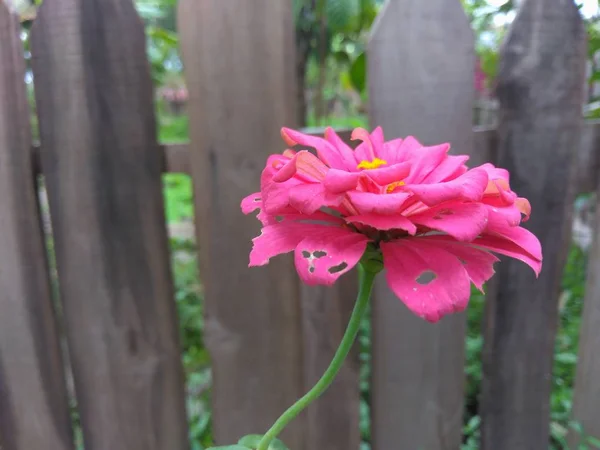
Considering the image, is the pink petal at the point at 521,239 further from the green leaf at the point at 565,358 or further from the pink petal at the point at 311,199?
the green leaf at the point at 565,358

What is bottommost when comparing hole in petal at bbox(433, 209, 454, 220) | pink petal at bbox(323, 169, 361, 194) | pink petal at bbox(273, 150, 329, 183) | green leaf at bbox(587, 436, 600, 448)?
green leaf at bbox(587, 436, 600, 448)

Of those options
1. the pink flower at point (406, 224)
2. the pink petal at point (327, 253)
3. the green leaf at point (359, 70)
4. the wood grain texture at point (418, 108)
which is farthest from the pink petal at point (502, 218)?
the green leaf at point (359, 70)

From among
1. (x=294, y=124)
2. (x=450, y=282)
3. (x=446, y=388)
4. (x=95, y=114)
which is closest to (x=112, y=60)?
(x=95, y=114)

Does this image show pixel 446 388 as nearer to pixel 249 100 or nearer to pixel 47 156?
pixel 249 100

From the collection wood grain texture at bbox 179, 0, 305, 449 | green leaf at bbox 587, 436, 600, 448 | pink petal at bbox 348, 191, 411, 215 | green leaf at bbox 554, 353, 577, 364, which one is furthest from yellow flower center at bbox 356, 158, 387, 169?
green leaf at bbox 554, 353, 577, 364

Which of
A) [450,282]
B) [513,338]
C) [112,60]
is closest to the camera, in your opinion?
[450,282]

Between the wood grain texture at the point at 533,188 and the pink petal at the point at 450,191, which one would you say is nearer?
the pink petal at the point at 450,191

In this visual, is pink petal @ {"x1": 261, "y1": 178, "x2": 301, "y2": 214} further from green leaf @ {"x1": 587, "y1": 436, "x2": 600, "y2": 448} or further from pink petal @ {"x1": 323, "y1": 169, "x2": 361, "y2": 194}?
green leaf @ {"x1": 587, "y1": 436, "x2": 600, "y2": 448}
